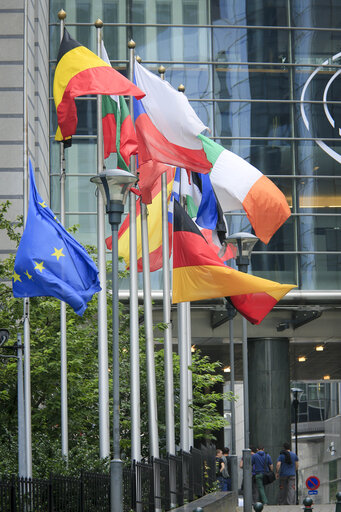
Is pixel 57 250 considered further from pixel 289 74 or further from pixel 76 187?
pixel 289 74

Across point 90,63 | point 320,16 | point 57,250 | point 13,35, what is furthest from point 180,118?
point 320,16

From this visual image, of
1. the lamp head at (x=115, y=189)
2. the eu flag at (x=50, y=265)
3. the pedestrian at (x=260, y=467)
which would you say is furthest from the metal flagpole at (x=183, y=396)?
the lamp head at (x=115, y=189)

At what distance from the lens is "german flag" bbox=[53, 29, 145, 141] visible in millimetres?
18859

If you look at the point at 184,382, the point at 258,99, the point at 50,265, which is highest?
the point at 258,99

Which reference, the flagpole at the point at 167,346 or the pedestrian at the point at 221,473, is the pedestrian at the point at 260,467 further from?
the flagpole at the point at 167,346

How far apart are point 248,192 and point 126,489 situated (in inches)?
302

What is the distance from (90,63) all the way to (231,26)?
21127mm

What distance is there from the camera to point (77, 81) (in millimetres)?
19234

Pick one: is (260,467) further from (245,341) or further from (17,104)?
(17,104)

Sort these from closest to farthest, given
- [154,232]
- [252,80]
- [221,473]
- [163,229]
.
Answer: [163,229]
[154,232]
[221,473]
[252,80]

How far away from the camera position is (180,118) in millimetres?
20109

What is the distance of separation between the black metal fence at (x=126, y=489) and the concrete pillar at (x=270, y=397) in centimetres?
1518

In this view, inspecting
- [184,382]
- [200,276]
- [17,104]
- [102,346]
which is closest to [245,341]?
[184,382]

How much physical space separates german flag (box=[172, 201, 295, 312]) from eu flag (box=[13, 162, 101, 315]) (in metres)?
3.11
